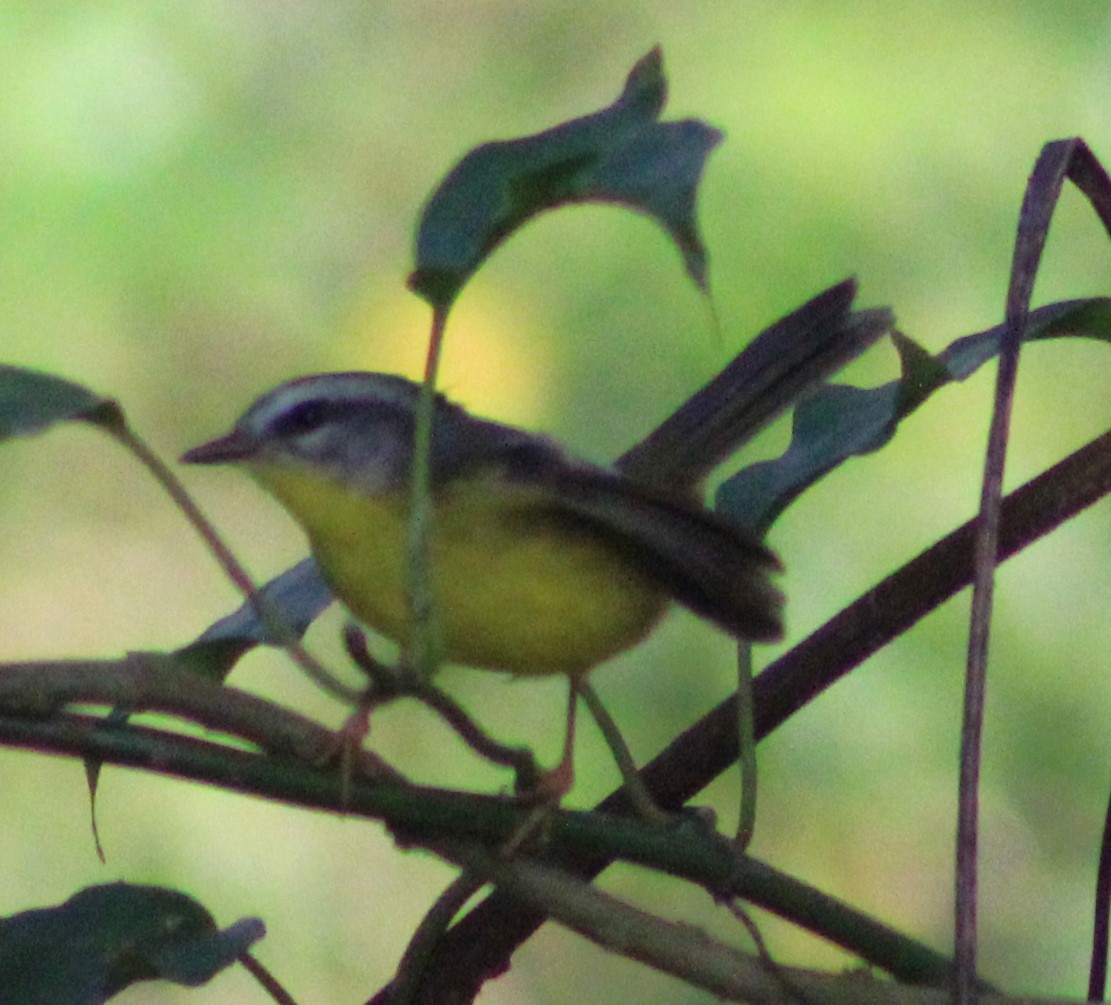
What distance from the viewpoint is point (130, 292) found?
344 cm

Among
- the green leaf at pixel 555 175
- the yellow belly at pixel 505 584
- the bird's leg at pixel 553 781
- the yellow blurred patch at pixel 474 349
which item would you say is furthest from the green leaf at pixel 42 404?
the yellow blurred patch at pixel 474 349

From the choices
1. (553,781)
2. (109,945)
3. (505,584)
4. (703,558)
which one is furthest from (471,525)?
(109,945)

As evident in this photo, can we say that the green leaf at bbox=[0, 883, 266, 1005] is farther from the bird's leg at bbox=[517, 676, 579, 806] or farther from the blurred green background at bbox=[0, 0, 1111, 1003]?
the blurred green background at bbox=[0, 0, 1111, 1003]

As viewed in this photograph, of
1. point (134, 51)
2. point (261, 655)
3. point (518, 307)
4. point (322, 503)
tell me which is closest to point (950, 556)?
point (322, 503)

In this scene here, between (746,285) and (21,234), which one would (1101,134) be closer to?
(746,285)

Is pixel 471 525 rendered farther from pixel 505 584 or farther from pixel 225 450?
pixel 225 450

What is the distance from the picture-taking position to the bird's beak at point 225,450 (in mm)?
1609

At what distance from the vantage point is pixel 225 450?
1.65 m

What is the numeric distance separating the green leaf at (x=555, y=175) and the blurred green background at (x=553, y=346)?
1995mm

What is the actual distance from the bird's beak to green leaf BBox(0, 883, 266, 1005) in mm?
458

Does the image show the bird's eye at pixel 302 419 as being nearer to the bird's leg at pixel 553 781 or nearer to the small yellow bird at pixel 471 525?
the small yellow bird at pixel 471 525

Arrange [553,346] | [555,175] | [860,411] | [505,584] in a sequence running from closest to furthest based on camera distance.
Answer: [555,175] < [860,411] < [505,584] < [553,346]

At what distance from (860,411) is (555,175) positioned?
0.50 metres

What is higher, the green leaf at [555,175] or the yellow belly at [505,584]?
the green leaf at [555,175]
